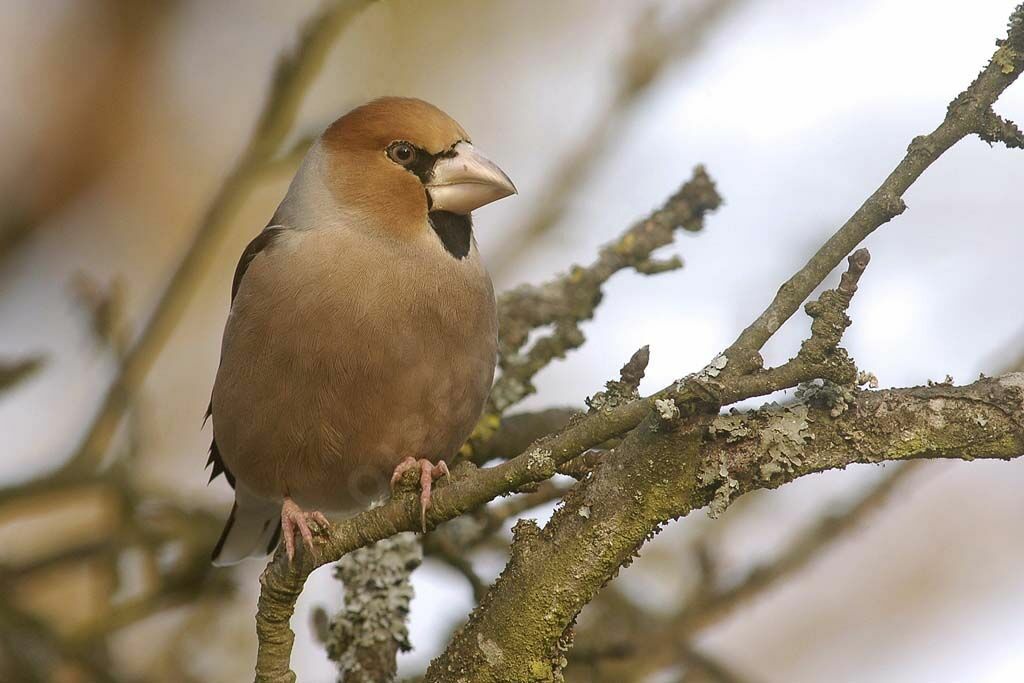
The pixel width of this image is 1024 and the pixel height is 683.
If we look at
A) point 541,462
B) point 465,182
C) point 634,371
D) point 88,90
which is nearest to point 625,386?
point 634,371

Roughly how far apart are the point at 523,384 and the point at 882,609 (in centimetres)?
270

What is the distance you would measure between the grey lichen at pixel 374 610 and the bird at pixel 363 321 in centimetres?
21

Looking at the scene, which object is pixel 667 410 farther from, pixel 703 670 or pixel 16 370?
pixel 16 370

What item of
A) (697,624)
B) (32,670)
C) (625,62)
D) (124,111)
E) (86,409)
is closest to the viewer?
(32,670)

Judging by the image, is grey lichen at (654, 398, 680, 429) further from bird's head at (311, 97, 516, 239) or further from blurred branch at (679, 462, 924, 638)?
blurred branch at (679, 462, 924, 638)

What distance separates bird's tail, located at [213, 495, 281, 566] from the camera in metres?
4.36

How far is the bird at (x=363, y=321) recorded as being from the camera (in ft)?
11.7

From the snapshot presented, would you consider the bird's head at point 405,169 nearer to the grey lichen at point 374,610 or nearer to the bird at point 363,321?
the bird at point 363,321

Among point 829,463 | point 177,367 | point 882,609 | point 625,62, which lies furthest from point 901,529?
point 829,463

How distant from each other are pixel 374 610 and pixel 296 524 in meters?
0.71

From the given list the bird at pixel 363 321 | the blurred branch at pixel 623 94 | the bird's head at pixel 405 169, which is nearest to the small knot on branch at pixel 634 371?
the bird at pixel 363 321

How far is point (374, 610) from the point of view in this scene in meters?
3.93

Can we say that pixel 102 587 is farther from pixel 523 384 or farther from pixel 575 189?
pixel 575 189

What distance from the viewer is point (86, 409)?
463 centimetres
